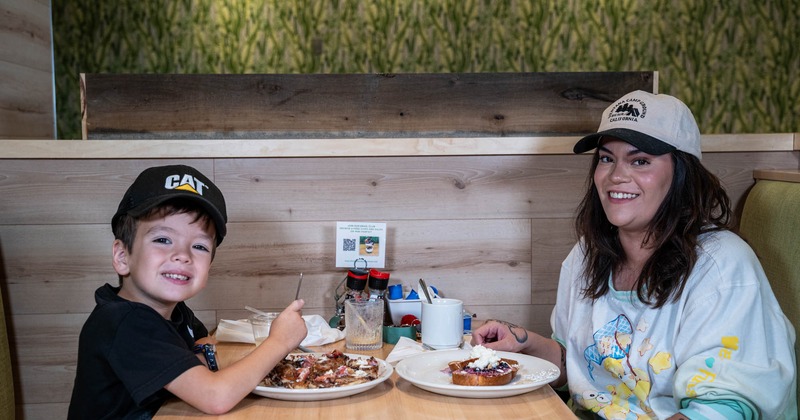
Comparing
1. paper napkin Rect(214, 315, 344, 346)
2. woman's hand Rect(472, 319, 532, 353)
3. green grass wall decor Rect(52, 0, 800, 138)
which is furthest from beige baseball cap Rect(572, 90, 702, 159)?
green grass wall decor Rect(52, 0, 800, 138)

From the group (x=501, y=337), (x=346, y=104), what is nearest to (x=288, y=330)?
(x=501, y=337)

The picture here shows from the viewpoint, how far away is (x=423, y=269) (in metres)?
2.23

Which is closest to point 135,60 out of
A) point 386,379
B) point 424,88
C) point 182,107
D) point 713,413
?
point 182,107

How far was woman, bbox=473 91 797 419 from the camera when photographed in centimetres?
137

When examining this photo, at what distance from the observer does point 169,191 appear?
1.41m

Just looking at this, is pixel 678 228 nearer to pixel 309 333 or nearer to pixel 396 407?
pixel 396 407

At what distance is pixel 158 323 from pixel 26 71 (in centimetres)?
191

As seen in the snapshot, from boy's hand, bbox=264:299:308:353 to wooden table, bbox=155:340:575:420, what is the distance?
0.11 meters

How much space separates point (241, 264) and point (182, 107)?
0.49 metres

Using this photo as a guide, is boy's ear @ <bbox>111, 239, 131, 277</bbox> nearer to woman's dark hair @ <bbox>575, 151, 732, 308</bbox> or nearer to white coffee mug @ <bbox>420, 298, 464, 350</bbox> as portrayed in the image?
white coffee mug @ <bbox>420, 298, 464, 350</bbox>

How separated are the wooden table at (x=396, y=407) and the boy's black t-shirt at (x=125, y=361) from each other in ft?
0.21

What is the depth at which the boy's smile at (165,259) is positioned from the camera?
4.74 feet

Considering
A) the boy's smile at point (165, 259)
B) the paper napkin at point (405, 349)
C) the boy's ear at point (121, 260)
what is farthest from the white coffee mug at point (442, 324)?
the boy's ear at point (121, 260)

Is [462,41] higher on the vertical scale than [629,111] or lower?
higher
